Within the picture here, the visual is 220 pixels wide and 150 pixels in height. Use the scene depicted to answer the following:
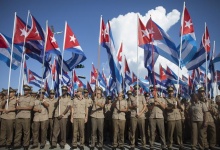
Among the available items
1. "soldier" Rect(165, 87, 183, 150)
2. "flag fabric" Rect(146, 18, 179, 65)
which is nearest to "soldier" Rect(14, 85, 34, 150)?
"soldier" Rect(165, 87, 183, 150)

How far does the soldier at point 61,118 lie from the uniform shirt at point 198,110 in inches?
200

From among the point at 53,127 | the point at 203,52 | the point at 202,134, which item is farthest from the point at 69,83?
the point at 202,134

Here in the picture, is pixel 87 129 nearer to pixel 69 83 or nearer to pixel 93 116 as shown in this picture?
pixel 93 116

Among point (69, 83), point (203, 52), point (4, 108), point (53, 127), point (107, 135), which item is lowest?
point (107, 135)

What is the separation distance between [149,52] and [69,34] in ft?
13.4

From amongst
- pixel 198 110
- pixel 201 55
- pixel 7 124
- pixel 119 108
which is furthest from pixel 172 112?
pixel 7 124

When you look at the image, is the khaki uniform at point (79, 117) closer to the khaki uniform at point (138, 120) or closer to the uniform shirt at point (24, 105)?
the uniform shirt at point (24, 105)

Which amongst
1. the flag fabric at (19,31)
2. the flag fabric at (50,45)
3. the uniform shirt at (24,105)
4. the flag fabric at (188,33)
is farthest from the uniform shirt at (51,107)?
the flag fabric at (188,33)

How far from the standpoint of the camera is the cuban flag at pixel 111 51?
9445mm

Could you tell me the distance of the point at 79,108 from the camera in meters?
8.48

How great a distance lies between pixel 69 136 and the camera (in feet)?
37.6

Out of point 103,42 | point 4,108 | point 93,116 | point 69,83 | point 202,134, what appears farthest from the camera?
point 69,83

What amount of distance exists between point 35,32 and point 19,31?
0.82m

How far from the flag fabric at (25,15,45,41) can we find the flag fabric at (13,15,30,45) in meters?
0.41
